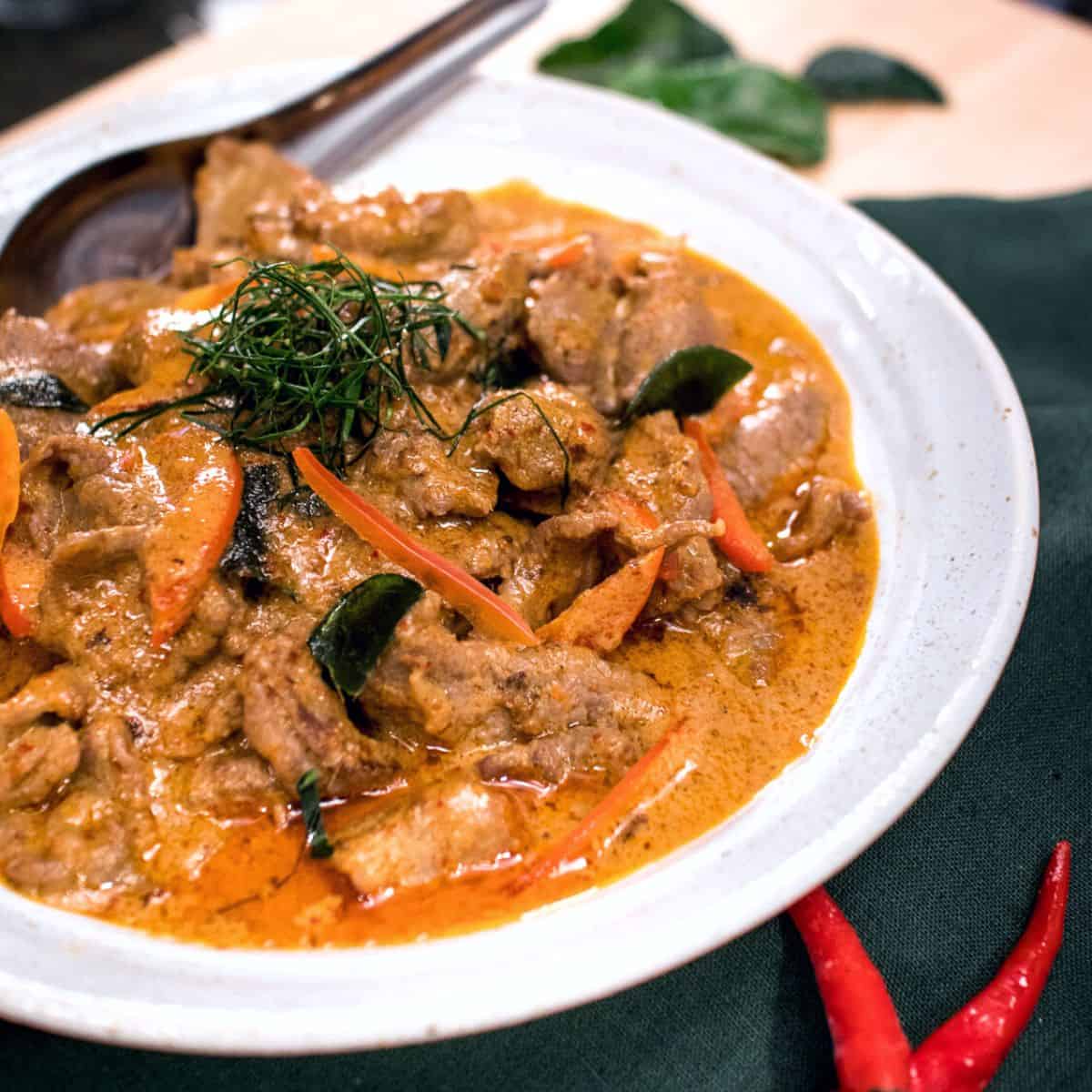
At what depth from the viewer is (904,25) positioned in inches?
218

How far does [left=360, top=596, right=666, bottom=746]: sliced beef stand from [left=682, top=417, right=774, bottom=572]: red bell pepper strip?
0.54 meters

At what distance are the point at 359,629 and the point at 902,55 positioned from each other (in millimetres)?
4559

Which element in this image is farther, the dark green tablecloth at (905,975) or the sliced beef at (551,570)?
the sliced beef at (551,570)

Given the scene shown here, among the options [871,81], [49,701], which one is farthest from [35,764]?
[871,81]

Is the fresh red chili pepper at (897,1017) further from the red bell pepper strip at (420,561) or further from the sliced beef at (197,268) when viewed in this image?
the sliced beef at (197,268)

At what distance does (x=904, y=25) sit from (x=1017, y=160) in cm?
130

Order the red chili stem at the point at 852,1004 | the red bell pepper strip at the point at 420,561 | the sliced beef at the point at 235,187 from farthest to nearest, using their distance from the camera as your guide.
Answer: the sliced beef at the point at 235,187 < the red bell pepper strip at the point at 420,561 < the red chili stem at the point at 852,1004

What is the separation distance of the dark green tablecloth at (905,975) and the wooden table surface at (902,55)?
2.37 meters

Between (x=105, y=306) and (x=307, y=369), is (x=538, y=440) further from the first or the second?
(x=105, y=306)

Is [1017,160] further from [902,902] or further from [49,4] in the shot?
[49,4]

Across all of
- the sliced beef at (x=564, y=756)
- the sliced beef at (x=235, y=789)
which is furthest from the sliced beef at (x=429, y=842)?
the sliced beef at (x=235, y=789)

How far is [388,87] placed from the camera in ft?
14.0

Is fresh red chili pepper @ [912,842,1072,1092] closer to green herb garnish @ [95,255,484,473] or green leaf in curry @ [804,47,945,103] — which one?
green herb garnish @ [95,255,484,473]

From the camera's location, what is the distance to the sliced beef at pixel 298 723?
7.72ft
